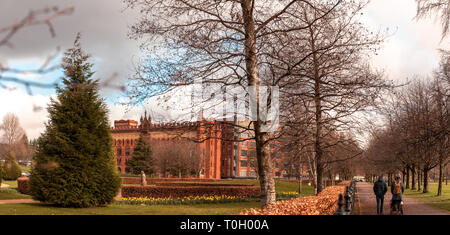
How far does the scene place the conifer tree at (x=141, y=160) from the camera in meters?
70.8

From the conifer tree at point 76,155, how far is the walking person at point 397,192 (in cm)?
1113

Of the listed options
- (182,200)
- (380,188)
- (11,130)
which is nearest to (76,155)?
(182,200)

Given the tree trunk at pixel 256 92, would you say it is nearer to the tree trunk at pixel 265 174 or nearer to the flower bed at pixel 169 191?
Answer: the tree trunk at pixel 265 174

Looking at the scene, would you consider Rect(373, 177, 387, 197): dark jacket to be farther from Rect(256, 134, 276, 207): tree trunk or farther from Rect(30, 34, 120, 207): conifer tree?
Rect(30, 34, 120, 207): conifer tree

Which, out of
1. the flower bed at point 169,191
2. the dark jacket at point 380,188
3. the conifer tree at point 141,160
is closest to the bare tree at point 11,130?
the conifer tree at point 141,160

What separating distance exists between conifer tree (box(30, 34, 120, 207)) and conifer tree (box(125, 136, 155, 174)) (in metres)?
52.7

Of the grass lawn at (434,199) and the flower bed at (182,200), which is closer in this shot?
the flower bed at (182,200)

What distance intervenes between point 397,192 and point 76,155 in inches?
495

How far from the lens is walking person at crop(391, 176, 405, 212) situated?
1617 cm

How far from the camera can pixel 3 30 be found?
2.19 metres

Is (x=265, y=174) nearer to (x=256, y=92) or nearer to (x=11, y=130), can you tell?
(x=256, y=92)
